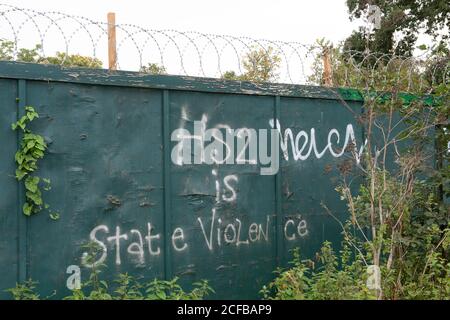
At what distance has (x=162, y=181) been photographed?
5461mm

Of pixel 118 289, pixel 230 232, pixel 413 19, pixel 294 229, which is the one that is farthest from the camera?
pixel 413 19

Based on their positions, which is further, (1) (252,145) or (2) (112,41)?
(1) (252,145)

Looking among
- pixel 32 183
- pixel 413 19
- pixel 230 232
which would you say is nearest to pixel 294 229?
pixel 230 232

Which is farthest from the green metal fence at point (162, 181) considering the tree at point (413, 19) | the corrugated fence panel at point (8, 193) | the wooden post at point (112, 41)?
the tree at point (413, 19)

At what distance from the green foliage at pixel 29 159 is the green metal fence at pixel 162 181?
0.18ft

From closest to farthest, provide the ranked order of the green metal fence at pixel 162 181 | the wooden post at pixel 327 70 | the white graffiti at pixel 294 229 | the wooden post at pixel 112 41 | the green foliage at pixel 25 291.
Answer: the green foliage at pixel 25 291, the green metal fence at pixel 162 181, the wooden post at pixel 112 41, the white graffiti at pixel 294 229, the wooden post at pixel 327 70

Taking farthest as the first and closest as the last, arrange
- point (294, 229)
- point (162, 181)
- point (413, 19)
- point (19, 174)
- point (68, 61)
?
1. point (413, 19)
2. point (294, 229)
3. point (162, 181)
4. point (68, 61)
5. point (19, 174)

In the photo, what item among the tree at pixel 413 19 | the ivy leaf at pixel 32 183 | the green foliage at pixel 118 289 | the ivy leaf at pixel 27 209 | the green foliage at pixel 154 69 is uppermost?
the tree at pixel 413 19

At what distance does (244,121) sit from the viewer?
19.8 ft

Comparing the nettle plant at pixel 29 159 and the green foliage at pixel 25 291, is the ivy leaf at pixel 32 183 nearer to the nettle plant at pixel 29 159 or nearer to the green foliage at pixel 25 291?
the nettle plant at pixel 29 159

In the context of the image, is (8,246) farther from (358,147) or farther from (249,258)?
(358,147)

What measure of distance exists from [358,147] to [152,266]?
2842 millimetres

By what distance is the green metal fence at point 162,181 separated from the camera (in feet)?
15.8

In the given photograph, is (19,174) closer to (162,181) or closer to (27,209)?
(27,209)
